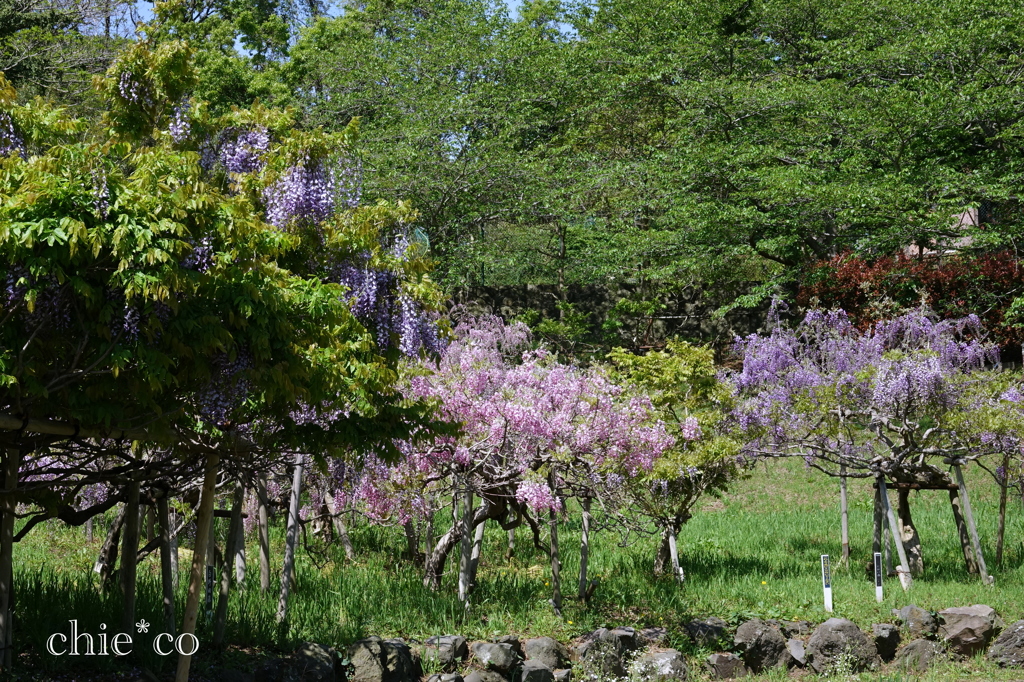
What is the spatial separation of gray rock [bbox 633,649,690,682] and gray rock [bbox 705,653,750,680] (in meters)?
0.41

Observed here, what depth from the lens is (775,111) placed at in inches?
838

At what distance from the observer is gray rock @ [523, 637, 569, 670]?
27.3ft

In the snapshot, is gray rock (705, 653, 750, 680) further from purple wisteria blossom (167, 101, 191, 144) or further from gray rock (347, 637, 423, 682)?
purple wisteria blossom (167, 101, 191, 144)

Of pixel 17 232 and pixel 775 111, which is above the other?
pixel 775 111

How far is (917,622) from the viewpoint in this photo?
31.1 feet

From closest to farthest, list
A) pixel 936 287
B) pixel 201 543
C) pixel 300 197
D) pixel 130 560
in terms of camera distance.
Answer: pixel 201 543, pixel 300 197, pixel 130 560, pixel 936 287

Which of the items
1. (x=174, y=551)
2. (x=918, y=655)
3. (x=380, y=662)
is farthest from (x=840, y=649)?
(x=174, y=551)

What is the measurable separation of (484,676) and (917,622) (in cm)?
445

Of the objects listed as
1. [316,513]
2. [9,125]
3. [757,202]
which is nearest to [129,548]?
[9,125]

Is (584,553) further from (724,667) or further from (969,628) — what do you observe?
(969,628)

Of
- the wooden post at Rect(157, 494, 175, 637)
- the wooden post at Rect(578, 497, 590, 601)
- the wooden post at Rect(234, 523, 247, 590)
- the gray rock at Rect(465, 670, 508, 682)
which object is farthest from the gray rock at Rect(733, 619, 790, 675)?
the wooden post at Rect(157, 494, 175, 637)

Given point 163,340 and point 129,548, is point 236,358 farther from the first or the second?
point 129,548

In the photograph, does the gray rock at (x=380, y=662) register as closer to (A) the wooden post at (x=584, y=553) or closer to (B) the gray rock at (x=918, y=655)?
(A) the wooden post at (x=584, y=553)

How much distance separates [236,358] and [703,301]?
721 inches
